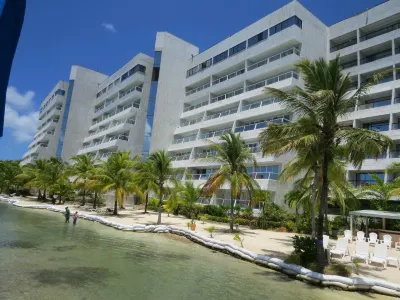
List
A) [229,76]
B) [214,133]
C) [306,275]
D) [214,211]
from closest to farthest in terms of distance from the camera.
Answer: [306,275]
[214,211]
[214,133]
[229,76]

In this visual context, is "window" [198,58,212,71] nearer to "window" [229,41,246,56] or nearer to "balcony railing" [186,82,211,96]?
"balcony railing" [186,82,211,96]

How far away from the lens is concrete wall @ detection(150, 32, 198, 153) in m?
49.9

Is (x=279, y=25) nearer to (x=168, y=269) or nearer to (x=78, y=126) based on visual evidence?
(x=168, y=269)

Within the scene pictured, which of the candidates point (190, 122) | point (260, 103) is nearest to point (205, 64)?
point (190, 122)

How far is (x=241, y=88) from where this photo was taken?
42.6 meters

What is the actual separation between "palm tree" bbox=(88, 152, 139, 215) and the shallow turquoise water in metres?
14.9

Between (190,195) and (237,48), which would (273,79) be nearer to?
(237,48)

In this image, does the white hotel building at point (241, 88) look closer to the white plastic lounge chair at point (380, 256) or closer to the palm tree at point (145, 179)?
the palm tree at point (145, 179)

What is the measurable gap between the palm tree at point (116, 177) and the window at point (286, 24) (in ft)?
74.8

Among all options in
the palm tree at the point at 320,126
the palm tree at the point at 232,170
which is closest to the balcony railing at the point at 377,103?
the palm tree at the point at 232,170

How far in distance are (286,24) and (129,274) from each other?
34.0 metres

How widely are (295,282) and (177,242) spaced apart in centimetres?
1024

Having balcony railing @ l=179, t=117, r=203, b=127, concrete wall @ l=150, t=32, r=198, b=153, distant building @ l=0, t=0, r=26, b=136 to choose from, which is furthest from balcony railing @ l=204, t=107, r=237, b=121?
distant building @ l=0, t=0, r=26, b=136

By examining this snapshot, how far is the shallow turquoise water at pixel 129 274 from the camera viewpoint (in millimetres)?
10312
